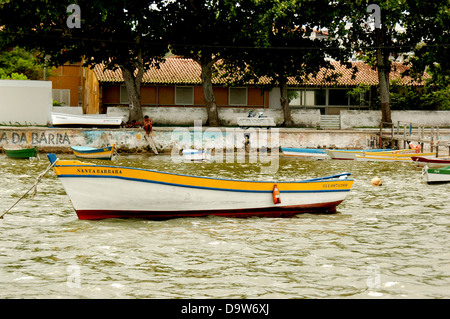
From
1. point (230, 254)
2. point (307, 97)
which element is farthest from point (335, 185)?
point (307, 97)

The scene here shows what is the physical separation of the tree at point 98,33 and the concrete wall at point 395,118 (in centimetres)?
1379

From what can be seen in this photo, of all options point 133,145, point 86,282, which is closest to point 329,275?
point 86,282

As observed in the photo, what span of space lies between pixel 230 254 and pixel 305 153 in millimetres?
24286

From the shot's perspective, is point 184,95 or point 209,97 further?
point 184,95

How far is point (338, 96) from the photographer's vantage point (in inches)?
2260

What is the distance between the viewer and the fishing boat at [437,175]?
2361 cm

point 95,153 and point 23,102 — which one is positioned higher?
point 23,102

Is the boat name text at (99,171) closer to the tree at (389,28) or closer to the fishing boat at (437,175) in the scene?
the fishing boat at (437,175)

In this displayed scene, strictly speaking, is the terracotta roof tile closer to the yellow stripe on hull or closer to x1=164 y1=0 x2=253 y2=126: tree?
x1=164 y1=0 x2=253 y2=126: tree

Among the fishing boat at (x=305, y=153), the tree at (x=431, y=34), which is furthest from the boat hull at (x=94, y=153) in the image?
the tree at (x=431, y=34)

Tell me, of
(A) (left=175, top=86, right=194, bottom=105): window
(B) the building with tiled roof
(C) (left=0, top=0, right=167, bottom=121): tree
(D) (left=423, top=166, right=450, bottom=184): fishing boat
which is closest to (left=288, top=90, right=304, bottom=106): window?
(B) the building with tiled roof

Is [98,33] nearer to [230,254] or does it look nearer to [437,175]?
A: [437,175]
